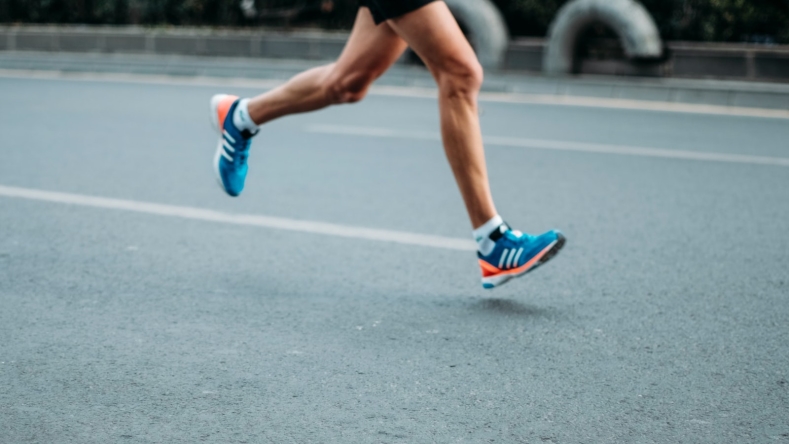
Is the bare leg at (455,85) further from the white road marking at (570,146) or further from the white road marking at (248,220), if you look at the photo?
the white road marking at (570,146)

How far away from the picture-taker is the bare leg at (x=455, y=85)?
3.51 meters

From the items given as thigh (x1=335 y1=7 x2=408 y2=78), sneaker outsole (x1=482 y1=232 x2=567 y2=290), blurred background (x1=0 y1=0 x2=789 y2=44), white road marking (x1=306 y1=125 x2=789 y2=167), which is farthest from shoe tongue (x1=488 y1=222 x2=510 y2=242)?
blurred background (x1=0 y1=0 x2=789 y2=44)

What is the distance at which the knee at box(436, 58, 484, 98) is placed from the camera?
11.6ft

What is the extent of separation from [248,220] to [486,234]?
1553 millimetres

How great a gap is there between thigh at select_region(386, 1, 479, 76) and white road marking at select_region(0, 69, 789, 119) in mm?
7407

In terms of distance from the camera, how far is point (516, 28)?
15781mm

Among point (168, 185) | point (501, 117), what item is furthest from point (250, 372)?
point (501, 117)

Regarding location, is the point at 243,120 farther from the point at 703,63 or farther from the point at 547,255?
the point at 703,63

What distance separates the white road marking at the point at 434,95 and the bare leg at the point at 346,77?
718 centimetres

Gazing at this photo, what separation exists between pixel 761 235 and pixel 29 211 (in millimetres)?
3207

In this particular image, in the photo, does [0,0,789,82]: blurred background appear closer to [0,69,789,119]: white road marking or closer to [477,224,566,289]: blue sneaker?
Result: [0,69,789,119]: white road marking

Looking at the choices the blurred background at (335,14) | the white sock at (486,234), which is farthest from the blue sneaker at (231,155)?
the blurred background at (335,14)

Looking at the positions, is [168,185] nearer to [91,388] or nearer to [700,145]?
[91,388]

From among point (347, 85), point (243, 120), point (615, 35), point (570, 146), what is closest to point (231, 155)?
point (243, 120)
